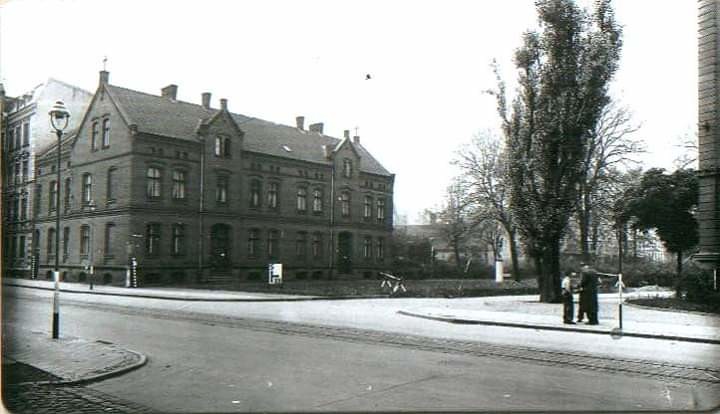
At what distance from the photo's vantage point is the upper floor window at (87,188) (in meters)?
10.3

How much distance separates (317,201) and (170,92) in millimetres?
3973

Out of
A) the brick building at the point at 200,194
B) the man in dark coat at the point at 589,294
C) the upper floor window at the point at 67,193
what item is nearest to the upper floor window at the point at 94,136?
the brick building at the point at 200,194

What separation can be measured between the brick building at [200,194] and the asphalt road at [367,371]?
1.43 metres

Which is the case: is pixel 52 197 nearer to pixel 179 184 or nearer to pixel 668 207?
pixel 179 184

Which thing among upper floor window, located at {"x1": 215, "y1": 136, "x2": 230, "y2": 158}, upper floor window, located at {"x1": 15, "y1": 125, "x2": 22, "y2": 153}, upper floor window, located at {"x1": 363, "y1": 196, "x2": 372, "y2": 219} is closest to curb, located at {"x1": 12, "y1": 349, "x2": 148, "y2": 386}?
upper floor window, located at {"x1": 15, "y1": 125, "x2": 22, "y2": 153}

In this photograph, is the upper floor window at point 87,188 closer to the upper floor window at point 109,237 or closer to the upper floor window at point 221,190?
the upper floor window at point 109,237

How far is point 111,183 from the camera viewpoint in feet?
36.3

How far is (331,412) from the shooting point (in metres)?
5.68

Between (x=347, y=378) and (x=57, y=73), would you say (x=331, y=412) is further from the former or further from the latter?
(x=57, y=73)

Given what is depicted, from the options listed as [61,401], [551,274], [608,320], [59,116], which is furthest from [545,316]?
[61,401]

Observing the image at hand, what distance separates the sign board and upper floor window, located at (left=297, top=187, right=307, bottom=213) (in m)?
2.14

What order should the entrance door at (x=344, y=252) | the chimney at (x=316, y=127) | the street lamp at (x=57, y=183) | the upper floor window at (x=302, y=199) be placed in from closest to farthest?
1. the street lamp at (x=57, y=183)
2. the chimney at (x=316, y=127)
3. the upper floor window at (x=302, y=199)
4. the entrance door at (x=344, y=252)

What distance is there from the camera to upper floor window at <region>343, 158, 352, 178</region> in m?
11.9

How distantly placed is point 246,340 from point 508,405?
5083mm
